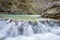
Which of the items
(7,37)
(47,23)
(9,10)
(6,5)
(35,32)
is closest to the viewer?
(7,37)

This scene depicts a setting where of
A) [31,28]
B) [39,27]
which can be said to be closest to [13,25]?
[31,28]

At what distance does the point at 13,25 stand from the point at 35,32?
1170 mm

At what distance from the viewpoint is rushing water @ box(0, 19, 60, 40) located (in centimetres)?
513

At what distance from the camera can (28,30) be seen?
17.9 feet

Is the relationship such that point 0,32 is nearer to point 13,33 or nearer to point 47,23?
point 13,33

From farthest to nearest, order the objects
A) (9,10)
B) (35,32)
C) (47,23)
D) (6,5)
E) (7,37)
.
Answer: (6,5) < (9,10) < (47,23) < (35,32) < (7,37)

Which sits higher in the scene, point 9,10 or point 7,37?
point 7,37

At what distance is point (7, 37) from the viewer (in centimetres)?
502

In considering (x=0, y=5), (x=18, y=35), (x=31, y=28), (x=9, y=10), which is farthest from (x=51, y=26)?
(x=0, y=5)

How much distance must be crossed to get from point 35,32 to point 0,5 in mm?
13528

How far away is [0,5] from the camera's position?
1772cm

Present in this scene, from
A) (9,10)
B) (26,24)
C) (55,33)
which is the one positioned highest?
(26,24)

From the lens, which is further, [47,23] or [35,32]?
[47,23]

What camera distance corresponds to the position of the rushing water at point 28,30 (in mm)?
5133
